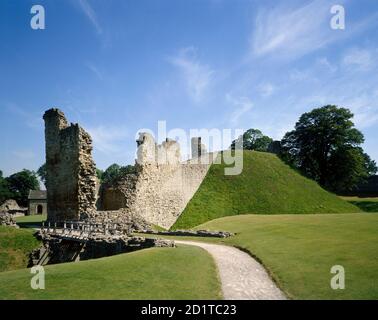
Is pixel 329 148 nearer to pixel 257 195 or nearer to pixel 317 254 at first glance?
pixel 257 195

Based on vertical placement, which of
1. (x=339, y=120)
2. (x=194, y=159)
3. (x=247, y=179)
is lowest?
(x=247, y=179)

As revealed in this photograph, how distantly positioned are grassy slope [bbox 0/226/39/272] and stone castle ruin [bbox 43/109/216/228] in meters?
5.08

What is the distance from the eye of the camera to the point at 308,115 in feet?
197

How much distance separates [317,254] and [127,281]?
8.10m

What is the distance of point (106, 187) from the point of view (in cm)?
3234

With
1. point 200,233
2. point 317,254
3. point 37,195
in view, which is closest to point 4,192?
point 37,195

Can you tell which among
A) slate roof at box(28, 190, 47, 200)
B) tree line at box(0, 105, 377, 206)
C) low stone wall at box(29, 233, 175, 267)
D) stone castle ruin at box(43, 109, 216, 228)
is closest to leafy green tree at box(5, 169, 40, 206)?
slate roof at box(28, 190, 47, 200)

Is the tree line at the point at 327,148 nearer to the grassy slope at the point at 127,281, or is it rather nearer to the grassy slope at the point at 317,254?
the grassy slope at the point at 317,254

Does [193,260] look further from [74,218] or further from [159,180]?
[159,180]

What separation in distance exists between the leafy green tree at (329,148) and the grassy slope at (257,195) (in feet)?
27.6

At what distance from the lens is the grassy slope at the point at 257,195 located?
125ft

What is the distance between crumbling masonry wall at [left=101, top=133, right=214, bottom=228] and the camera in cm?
3059
